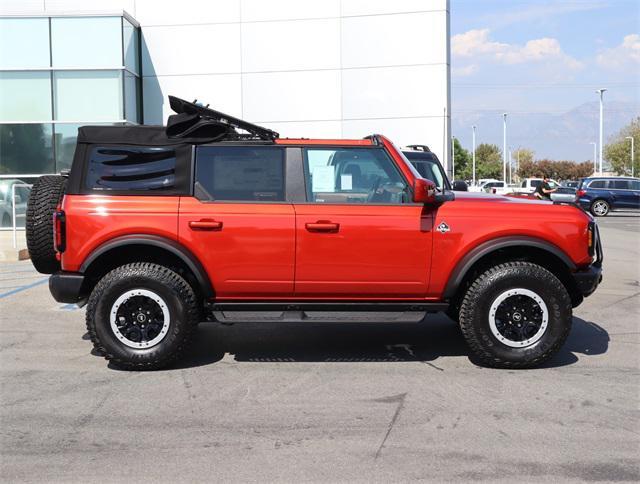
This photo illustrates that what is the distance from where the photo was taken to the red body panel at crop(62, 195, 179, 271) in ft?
18.7

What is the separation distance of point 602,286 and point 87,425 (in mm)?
7997

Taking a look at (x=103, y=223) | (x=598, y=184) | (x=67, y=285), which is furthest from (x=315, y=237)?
(x=598, y=184)

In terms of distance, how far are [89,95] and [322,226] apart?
1696 centimetres

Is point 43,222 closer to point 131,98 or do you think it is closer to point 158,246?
→ point 158,246

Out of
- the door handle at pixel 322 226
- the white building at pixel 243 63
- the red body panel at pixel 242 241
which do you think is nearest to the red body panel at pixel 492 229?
the door handle at pixel 322 226

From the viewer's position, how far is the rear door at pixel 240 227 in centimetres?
570

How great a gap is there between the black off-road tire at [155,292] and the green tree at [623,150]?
82.7 meters

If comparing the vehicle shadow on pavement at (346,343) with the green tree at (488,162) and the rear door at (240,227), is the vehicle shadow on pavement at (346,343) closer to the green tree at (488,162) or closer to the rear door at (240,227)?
the rear door at (240,227)

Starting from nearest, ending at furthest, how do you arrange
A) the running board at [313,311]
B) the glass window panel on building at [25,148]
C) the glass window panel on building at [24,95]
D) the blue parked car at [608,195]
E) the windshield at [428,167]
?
the running board at [313,311], the windshield at [428,167], the glass window panel on building at [25,148], the glass window panel on building at [24,95], the blue parked car at [608,195]

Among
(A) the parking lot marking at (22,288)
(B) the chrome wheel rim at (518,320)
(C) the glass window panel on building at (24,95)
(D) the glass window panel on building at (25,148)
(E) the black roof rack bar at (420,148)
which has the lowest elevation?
(A) the parking lot marking at (22,288)

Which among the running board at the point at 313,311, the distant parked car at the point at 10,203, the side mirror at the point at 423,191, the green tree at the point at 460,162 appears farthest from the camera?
the green tree at the point at 460,162

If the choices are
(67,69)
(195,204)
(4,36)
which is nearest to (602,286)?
(195,204)

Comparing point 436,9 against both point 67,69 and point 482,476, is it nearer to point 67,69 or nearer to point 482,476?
point 67,69

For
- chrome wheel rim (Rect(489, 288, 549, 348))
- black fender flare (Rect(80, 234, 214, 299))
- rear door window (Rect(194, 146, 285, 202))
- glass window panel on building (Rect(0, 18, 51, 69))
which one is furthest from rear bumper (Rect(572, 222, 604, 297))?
glass window panel on building (Rect(0, 18, 51, 69))
